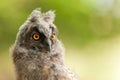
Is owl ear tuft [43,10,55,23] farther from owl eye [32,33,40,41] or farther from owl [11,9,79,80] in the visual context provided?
owl eye [32,33,40,41]

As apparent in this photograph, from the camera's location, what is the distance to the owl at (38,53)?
11.8 ft

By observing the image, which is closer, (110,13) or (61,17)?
(61,17)

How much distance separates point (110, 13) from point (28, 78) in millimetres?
8987

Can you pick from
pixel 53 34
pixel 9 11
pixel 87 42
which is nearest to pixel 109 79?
pixel 87 42

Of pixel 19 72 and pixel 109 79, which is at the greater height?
pixel 109 79

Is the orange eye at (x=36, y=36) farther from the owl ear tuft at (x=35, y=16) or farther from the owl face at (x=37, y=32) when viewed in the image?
the owl ear tuft at (x=35, y=16)

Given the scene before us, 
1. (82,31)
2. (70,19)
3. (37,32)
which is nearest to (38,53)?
(37,32)

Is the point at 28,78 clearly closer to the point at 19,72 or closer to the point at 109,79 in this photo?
the point at 19,72

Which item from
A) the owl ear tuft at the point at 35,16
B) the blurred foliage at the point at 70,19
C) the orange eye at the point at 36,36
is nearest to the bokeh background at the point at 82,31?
the blurred foliage at the point at 70,19

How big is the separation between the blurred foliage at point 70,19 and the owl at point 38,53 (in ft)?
20.6

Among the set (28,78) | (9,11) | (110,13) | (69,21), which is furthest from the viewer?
(110,13)

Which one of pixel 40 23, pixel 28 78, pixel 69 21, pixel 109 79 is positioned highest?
pixel 69 21

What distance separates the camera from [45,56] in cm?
364

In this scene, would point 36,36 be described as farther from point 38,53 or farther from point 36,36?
point 38,53
